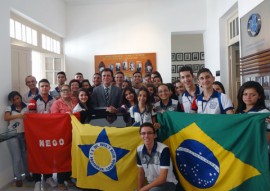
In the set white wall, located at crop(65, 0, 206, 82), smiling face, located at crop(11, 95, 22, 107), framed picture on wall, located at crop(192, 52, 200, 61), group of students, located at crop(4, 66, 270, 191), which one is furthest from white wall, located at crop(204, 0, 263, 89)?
smiling face, located at crop(11, 95, 22, 107)

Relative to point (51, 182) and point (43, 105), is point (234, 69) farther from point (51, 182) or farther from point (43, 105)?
point (51, 182)

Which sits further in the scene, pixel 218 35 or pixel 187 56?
pixel 187 56

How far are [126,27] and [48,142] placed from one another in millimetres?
4456

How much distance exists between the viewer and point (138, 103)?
3.15 m

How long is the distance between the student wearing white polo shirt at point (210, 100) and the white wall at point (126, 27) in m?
4.41

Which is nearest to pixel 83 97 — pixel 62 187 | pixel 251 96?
pixel 62 187

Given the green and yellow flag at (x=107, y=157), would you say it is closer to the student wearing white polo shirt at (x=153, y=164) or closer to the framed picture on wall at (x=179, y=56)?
the student wearing white polo shirt at (x=153, y=164)

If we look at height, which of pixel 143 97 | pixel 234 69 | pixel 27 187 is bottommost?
pixel 27 187

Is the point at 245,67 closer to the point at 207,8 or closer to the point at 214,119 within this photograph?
the point at 214,119

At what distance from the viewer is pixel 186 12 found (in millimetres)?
6910

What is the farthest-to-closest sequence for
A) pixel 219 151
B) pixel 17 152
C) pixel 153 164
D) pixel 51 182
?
pixel 17 152
pixel 51 182
pixel 153 164
pixel 219 151

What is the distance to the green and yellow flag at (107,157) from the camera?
112 inches

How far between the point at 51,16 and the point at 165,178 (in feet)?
16.7

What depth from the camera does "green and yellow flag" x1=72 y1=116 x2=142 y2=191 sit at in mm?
2852
